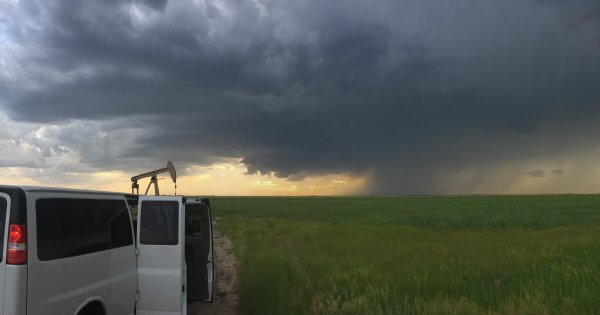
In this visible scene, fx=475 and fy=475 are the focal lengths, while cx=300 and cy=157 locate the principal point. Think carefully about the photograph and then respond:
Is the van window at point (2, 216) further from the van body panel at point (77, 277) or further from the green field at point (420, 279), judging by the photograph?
the green field at point (420, 279)

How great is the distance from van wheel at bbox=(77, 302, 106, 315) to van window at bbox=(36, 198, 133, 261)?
2.01 ft

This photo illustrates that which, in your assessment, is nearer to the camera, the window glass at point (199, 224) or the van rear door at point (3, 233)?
the van rear door at point (3, 233)

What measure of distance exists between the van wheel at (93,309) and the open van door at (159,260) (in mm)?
1065

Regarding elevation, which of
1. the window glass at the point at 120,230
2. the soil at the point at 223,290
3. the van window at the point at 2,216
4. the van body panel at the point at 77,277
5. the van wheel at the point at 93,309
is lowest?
the soil at the point at 223,290

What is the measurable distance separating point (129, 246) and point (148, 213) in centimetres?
64

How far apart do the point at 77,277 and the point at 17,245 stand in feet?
3.08

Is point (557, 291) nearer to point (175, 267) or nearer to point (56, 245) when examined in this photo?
point (175, 267)

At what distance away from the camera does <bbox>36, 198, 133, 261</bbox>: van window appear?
4570mm

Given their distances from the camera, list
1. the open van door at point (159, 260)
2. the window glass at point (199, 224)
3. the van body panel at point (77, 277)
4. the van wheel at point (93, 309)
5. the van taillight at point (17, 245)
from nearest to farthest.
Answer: the van taillight at point (17, 245)
the van body panel at point (77, 277)
the van wheel at point (93, 309)
the open van door at point (159, 260)
the window glass at point (199, 224)

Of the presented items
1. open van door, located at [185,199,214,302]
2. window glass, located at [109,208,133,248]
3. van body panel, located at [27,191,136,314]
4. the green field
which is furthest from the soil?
window glass, located at [109,208,133,248]

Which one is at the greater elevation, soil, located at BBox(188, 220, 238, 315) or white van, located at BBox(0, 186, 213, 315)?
white van, located at BBox(0, 186, 213, 315)

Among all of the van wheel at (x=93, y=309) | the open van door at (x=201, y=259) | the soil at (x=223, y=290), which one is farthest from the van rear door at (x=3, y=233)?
the soil at (x=223, y=290)

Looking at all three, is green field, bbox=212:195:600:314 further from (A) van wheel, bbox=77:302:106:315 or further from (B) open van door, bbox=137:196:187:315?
(A) van wheel, bbox=77:302:106:315

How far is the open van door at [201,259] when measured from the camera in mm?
8617
